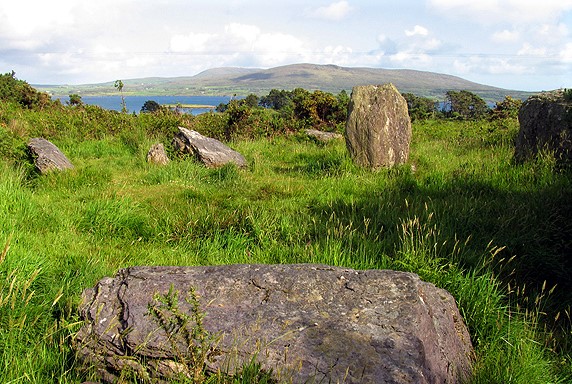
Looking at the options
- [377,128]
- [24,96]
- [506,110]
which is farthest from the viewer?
[506,110]

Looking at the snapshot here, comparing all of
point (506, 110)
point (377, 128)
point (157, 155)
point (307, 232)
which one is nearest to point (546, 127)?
point (377, 128)

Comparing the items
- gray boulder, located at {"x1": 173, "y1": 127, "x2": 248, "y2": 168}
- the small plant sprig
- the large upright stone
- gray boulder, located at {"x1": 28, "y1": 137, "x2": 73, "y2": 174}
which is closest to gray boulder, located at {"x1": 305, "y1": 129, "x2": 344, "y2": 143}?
the large upright stone

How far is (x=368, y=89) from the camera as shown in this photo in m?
10.9

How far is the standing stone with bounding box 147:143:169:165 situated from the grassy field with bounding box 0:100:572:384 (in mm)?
373

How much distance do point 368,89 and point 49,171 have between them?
22.6 ft

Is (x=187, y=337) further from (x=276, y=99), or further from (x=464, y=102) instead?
(x=464, y=102)

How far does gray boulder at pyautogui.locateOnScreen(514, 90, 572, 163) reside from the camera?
878cm

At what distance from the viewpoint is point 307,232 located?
18.7 ft

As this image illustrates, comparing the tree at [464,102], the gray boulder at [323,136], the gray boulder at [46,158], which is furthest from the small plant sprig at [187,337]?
the tree at [464,102]

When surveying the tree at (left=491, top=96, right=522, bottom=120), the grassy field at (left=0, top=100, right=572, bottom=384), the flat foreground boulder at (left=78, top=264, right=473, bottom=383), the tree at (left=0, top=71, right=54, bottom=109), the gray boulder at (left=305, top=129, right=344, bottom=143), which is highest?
the tree at (left=0, top=71, right=54, bottom=109)

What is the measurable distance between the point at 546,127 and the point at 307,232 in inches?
262

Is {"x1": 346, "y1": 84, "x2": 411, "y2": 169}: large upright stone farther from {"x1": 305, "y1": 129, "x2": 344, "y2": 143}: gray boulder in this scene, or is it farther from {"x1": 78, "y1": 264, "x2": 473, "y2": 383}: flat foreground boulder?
{"x1": 78, "y1": 264, "x2": 473, "y2": 383}: flat foreground boulder

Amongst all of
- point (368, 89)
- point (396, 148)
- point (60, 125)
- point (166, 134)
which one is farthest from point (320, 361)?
point (60, 125)

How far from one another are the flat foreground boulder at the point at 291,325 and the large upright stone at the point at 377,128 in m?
6.87
